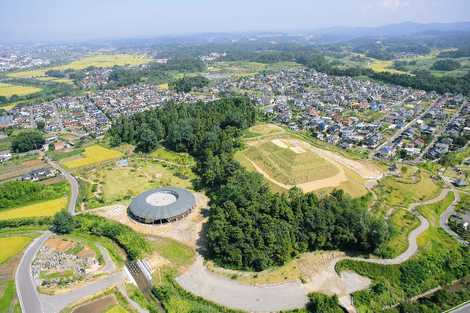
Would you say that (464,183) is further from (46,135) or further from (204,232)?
(46,135)

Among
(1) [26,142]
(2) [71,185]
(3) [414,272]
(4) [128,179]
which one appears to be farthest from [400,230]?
(1) [26,142]

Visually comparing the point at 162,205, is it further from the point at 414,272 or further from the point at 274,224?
the point at 414,272

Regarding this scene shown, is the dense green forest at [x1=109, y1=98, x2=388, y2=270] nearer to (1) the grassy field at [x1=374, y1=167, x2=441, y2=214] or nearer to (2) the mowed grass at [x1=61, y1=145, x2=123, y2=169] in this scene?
(1) the grassy field at [x1=374, y1=167, x2=441, y2=214]

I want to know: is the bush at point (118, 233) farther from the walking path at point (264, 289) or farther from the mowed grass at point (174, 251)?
the walking path at point (264, 289)

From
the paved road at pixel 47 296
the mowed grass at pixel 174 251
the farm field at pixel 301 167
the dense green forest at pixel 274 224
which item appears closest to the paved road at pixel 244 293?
the mowed grass at pixel 174 251

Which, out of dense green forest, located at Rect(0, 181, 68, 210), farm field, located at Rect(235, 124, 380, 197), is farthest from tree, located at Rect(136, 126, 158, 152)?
dense green forest, located at Rect(0, 181, 68, 210)
